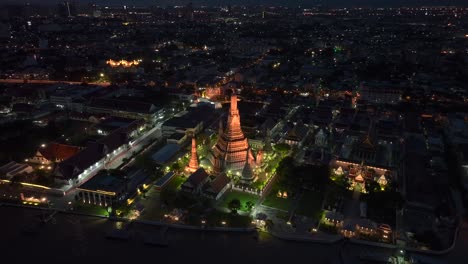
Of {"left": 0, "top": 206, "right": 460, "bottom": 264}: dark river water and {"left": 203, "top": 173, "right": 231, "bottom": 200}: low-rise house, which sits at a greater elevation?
{"left": 203, "top": 173, "right": 231, "bottom": 200}: low-rise house

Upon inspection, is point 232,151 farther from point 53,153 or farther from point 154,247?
point 53,153

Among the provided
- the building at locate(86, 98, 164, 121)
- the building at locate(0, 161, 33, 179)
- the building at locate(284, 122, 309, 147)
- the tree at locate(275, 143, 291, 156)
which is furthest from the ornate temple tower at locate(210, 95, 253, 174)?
the building at locate(0, 161, 33, 179)

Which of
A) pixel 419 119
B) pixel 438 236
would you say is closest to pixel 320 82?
pixel 419 119

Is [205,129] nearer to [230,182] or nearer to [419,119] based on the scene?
[230,182]

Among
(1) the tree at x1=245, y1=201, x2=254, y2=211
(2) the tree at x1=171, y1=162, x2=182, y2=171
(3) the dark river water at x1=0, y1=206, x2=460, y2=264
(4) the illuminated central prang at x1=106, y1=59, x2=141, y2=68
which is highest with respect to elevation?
(4) the illuminated central prang at x1=106, y1=59, x2=141, y2=68

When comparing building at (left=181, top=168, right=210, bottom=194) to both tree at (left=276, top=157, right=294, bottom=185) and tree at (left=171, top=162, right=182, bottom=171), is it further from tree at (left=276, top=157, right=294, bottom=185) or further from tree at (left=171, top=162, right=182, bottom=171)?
tree at (left=276, top=157, right=294, bottom=185)

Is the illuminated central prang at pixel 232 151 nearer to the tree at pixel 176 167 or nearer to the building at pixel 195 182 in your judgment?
the building at pixel 195 182

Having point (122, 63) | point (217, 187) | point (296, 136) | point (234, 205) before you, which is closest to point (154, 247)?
point (234, 205)
